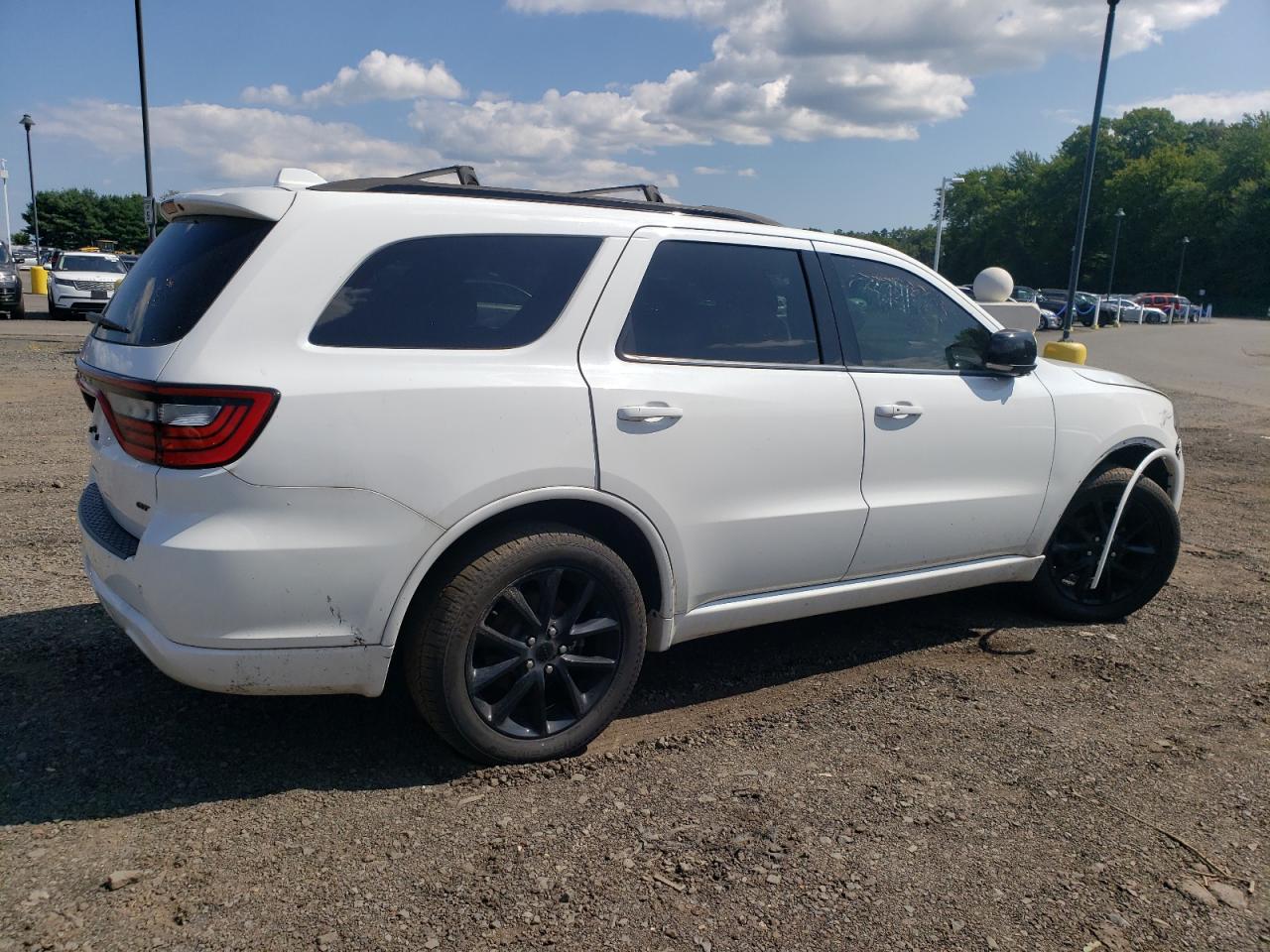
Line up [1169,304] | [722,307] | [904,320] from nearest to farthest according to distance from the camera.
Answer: [722,307], [904,320], [1169,304]

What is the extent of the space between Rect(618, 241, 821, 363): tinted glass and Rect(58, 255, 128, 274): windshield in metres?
24.3

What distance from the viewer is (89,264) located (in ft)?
79.9

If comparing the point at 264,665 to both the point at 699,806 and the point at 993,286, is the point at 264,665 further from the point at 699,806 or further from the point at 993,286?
the point at 993,286

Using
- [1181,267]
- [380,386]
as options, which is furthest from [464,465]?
[1181,267]

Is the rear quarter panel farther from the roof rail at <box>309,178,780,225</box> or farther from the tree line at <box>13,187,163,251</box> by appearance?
the tree line at <box>13,187,163,251</box>

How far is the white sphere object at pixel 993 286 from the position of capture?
383 inches

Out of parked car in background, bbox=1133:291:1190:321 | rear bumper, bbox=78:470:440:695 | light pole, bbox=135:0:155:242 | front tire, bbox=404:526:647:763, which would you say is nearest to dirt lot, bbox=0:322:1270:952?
front tire, bbox=404:526:647:763

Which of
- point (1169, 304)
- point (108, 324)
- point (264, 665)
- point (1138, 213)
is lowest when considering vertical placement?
point (264, 665)

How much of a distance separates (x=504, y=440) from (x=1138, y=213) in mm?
114949

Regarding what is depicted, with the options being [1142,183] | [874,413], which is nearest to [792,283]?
[874,413]

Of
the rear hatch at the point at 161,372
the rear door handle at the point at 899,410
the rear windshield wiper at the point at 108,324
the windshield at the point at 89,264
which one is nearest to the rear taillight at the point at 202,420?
the rear hatch at the point at 161,372

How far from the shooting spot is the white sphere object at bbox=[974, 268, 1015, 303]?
9719 mm

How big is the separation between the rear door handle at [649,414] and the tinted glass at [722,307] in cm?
21

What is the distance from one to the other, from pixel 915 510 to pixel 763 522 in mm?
811
